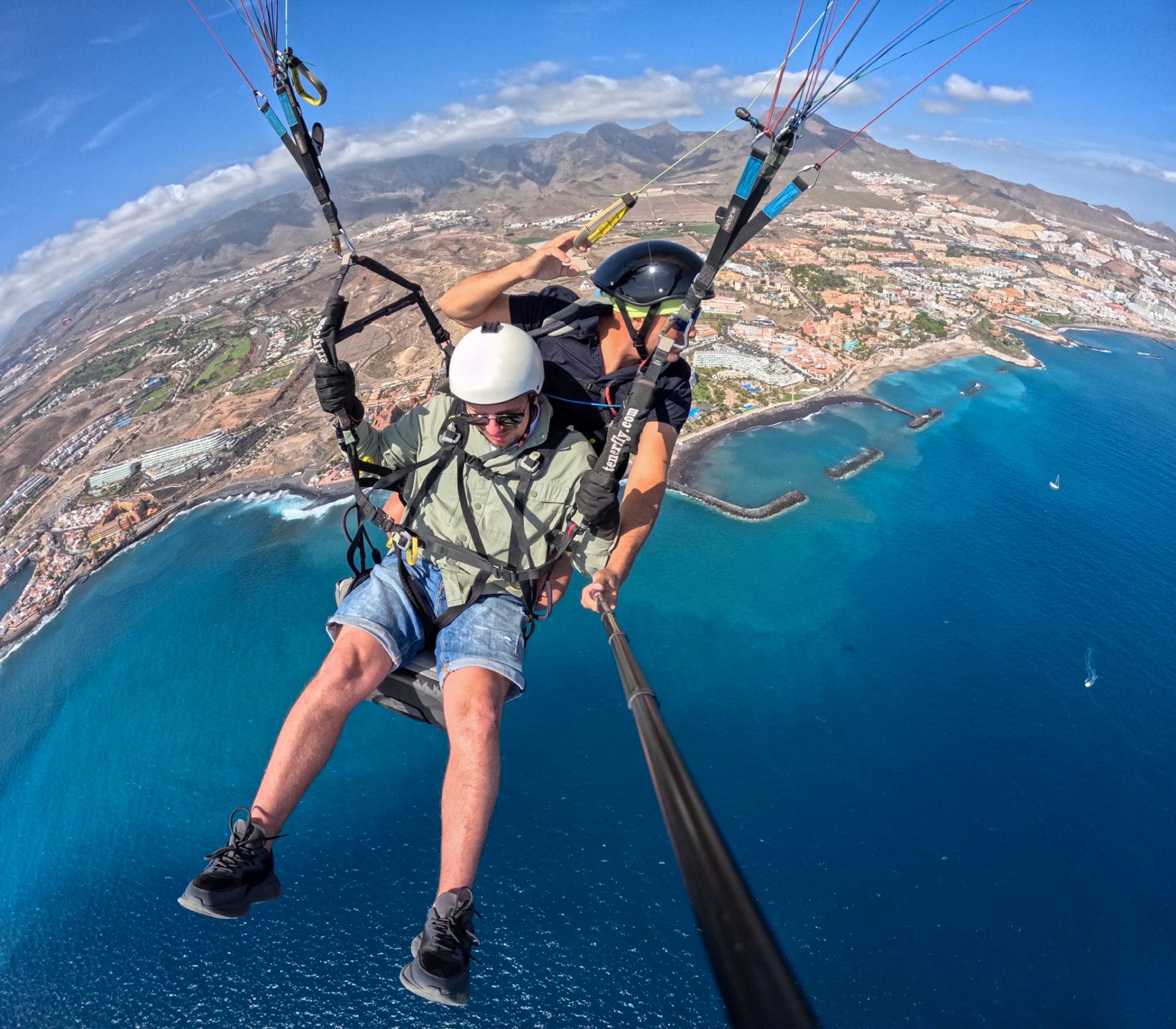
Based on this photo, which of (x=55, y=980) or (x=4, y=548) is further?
(x=4, y=548)

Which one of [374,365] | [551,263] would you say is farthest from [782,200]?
[374,365]

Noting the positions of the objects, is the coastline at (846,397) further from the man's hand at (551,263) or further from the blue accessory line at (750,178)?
the blue accessory line at (750,178)

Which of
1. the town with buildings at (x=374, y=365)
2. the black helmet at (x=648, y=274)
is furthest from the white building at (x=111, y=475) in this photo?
the black helmet at (x=648, y=274)

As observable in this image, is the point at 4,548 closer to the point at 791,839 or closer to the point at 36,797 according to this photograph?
the point at 36,797

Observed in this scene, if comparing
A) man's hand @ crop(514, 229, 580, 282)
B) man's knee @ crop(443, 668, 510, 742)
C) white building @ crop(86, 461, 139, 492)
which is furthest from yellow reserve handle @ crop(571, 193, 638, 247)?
white building @ crop(86, 461, 139, 492)

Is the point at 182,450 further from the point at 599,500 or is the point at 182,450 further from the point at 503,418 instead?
the point at 599,500

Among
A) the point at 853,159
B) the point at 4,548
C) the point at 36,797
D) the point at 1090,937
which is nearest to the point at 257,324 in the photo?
the point at 4,548
